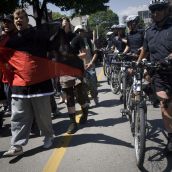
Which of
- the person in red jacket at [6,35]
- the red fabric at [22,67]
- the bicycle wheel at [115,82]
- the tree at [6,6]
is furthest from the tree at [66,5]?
the red fabric at [22,67]

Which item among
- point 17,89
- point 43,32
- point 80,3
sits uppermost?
point 80,3

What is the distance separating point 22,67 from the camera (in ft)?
18.5

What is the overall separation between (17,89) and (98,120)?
102 inches

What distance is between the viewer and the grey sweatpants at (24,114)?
5836 millimetres

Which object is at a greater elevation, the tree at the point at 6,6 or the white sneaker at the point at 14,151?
the tree at the point at 6,6

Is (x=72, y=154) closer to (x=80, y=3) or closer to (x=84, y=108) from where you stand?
(x=84, y=108)

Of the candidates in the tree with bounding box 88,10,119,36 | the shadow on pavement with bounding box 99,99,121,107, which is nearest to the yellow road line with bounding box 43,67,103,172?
the shadow on pavement with bounding box 99,99,121,107

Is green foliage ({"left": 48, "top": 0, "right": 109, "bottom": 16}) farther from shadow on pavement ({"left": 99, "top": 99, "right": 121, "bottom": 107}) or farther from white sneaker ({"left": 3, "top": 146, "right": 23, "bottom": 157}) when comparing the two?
white sneaker ({"left": 3, "top": 146, "right": 23, "bottom": 157})

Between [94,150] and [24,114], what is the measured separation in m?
1.23

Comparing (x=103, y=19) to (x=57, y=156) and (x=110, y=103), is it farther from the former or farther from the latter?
(x=57, y=156)

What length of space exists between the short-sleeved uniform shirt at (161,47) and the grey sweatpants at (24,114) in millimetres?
1833

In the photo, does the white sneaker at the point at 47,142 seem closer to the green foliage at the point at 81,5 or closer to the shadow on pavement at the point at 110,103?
the shadow on pavement at the point at 110,103

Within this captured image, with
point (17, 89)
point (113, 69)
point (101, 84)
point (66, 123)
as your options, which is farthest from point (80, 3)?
point (17, 89)

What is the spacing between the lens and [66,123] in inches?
313
